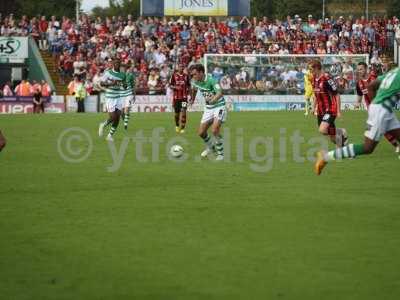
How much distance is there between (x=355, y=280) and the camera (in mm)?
8336

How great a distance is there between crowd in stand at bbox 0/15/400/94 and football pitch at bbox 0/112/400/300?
28.7 m

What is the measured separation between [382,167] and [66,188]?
21.3 feet

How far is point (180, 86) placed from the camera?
105 ft

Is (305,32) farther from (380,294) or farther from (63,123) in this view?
(380,294)

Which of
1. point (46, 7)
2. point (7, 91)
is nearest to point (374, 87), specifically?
point (7, 91)

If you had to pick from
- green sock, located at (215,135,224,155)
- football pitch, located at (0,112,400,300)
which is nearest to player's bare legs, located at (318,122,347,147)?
football pitch, located at (0,112,400,300)

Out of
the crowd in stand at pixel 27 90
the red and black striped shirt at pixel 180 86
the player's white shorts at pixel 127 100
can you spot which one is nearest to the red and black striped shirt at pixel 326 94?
the player's white shorts at pixel 127 100

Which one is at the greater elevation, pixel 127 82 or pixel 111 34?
pixel 111 34

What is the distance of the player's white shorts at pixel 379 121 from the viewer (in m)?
13.7

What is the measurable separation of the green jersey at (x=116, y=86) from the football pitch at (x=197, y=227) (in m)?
5.13

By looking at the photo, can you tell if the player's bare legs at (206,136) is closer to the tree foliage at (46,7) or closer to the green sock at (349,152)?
the green sock at (349,152)

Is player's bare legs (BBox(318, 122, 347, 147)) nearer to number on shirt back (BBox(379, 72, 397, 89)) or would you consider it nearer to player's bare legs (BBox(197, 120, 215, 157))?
player's bare legs (BBox(197, 120, 215, 157))

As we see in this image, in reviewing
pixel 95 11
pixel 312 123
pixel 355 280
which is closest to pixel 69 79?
pixel 312 123
